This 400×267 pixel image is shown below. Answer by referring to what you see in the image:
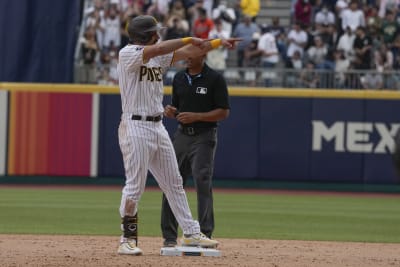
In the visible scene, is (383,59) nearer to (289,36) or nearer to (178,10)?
(289,36)

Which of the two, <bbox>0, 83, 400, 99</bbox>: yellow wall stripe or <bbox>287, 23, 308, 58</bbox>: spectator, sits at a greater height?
<bbox>287, 23, 308, 58</bbox>: spectator

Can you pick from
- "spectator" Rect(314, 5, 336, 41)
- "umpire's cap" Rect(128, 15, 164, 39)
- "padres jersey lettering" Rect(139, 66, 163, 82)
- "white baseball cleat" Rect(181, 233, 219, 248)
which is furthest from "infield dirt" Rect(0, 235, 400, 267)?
"spectator" Rect(314, 5, 336, 41)

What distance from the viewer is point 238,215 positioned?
14258mm

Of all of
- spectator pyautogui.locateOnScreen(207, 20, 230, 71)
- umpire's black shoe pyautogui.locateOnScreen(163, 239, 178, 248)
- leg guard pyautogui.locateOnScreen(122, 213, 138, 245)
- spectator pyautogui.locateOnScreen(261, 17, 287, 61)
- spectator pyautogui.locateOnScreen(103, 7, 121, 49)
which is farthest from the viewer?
spectator pyautogui.locateOnScreen(103, 7, 121, 49)

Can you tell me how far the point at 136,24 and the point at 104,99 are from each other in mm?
10365

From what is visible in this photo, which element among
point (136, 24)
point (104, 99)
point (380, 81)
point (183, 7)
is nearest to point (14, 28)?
point (104, 99)

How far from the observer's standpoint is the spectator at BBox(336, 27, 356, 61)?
2073 centimetres

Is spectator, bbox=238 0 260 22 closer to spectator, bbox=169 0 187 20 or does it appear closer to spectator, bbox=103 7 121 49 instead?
spectator, bbox=169 0 187 20

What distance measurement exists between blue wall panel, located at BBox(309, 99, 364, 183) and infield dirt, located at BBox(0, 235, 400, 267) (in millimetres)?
8133

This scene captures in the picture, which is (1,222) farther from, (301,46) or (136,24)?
(301,46)

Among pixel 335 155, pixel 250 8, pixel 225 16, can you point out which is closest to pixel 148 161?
pixel 335 155

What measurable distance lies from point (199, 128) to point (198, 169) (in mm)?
411

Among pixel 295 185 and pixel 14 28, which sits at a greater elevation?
pixel 14 28

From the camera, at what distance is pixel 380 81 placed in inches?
760
